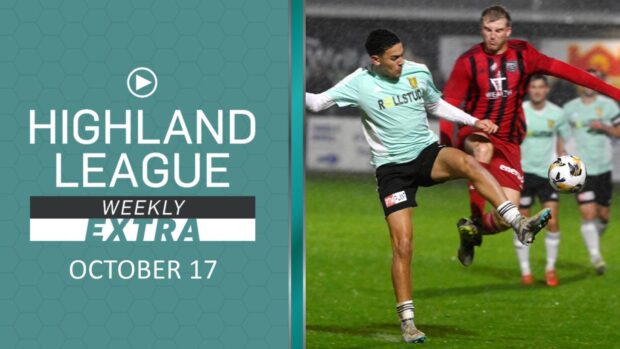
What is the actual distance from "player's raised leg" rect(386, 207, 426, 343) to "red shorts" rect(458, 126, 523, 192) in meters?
1.69

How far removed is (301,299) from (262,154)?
840mm

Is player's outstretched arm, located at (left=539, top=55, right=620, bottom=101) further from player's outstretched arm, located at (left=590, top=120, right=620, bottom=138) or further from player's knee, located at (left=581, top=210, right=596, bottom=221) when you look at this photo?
player's outstretched arm, located at (left=590, top=120, right=620, bottom=138)

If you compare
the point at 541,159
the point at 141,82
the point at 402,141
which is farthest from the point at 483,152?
the point at 141,82

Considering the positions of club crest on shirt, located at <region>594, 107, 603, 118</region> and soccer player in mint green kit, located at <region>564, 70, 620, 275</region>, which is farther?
club crest on shirt, located at <region>594, 107, 603, 118</region>

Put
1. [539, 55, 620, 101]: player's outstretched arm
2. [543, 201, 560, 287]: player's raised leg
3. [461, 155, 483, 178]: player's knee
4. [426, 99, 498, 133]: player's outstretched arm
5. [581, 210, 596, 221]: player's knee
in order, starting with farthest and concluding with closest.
A: [581, 210, 596, 221]: player's knee < [543, 201, 560, 287]: player's raised leg < [539, 55, 620, 101]: player's outstretched arm < [426, 99, 498, 133]: player's outstretched arm < [461, 155, 483, 178]: player's knee

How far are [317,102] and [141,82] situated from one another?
229 cm

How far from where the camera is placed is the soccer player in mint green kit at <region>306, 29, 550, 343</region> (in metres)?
9.89

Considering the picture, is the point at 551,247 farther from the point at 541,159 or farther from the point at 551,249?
the point at 541,159

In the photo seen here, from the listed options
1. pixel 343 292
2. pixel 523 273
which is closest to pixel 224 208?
pixel 343 292

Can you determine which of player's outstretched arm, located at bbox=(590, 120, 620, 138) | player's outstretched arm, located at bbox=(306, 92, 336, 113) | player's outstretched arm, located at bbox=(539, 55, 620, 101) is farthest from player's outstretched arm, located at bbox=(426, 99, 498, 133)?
player's outstretched arm, located at bbox=(590, 120, 620, 138)

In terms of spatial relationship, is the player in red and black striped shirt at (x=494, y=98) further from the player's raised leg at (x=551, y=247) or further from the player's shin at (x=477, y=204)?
the player's raised leg at (x=551, y=247)

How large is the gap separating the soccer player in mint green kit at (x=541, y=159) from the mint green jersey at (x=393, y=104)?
3.88 metres

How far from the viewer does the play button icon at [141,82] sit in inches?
311

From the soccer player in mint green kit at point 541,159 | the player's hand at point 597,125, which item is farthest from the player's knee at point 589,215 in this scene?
the player's hand at point 597,125
